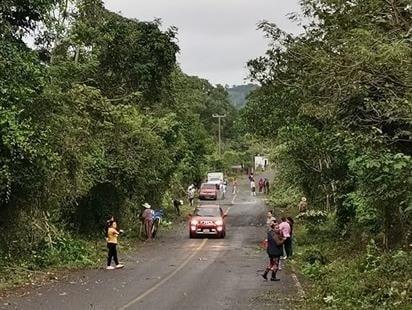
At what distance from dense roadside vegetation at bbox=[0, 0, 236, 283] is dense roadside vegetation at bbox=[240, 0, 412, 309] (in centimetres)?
640

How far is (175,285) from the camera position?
16.3m

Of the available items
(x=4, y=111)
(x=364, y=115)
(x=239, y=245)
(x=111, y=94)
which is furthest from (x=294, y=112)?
(x=4, y=111)

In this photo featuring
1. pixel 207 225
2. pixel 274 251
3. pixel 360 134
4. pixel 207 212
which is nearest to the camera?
pixel 360 134

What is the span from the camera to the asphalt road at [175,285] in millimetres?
13656

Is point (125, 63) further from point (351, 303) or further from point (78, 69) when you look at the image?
point (351, 303)

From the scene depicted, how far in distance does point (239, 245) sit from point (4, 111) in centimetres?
1433

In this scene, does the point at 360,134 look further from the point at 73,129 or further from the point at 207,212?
the point at 207,212

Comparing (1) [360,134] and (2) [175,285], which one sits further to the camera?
(2) [175,285]

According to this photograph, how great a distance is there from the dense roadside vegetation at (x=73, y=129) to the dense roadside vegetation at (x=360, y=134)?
6.40 metres

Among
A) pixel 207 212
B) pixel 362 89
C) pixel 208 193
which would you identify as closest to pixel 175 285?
pixel 362 89

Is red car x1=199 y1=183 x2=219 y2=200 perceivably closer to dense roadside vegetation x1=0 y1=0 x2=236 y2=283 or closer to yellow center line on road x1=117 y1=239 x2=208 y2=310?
dense roadside vegetation x1=0 y1=0 x2=236 y2=283

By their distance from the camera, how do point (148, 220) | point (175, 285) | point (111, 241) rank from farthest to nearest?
point (148, 220) < point (111, 241) < point (175, 285)

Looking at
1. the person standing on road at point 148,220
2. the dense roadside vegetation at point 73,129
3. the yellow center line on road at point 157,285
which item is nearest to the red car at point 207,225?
the person standing on road at point 148,220

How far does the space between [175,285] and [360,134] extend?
587 cm
